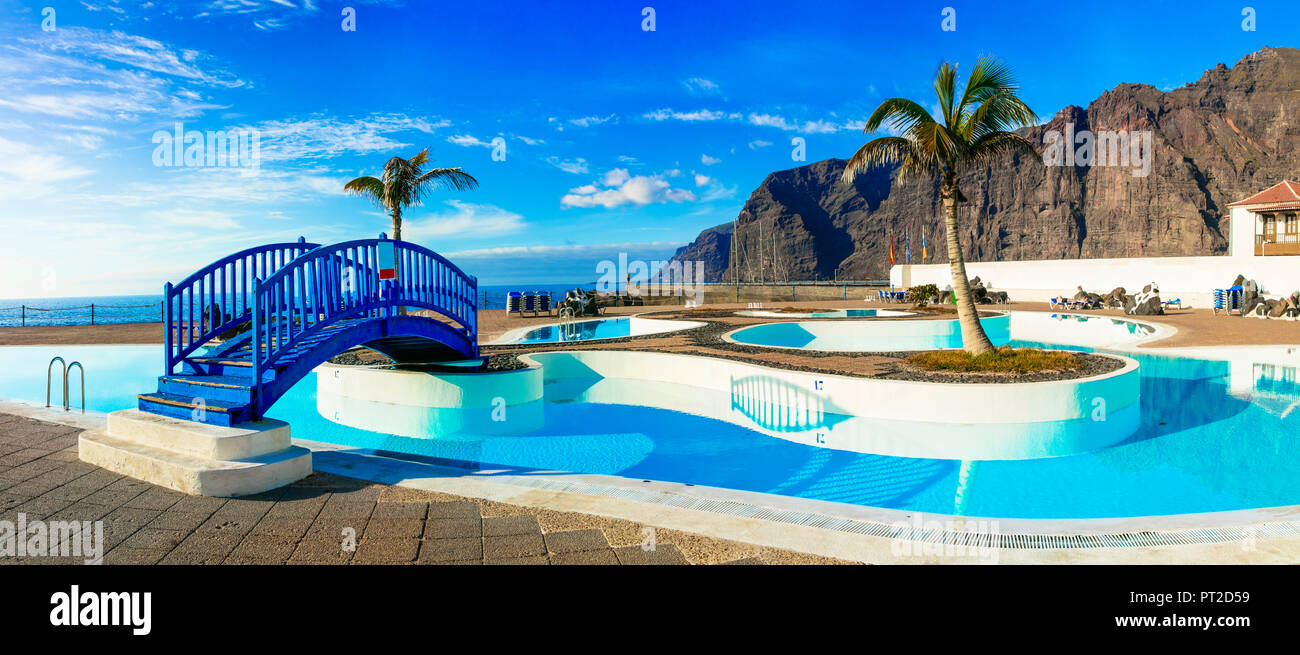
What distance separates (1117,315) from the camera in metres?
23.7

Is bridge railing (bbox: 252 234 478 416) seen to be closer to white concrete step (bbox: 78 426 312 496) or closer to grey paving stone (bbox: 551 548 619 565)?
white concrete step (bbox: 78 426 312 496)

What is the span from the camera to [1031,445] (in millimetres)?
8609

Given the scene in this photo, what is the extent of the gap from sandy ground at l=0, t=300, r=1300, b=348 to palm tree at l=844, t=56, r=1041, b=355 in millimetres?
6930

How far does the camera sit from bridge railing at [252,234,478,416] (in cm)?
722

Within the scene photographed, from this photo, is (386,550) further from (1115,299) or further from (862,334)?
(1115,299)

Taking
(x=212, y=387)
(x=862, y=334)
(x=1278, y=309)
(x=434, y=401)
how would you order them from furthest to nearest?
(x=1278, y=309)
(x=862, y=334)
(x=434, y=401)
(x=212, y=387)

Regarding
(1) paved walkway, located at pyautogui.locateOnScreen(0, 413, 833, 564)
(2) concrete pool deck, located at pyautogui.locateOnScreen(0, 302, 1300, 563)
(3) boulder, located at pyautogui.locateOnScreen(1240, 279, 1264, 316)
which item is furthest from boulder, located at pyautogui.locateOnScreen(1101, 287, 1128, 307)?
(1) paved walkway, located at pyautogui.locateOnScreen(0, 413, 833, 564)

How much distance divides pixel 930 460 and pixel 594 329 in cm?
1897

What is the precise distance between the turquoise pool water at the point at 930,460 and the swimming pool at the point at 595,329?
28.5 feet

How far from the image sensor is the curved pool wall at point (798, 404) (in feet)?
29.2

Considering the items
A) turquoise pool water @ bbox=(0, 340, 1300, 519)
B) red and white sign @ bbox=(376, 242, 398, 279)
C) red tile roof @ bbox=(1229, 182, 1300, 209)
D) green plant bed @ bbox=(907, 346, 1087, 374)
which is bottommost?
turquoise pool water @ bbox=(0, 340, 1300, 519)

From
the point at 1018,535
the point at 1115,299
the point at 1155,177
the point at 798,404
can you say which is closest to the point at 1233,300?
the point at 1115,299

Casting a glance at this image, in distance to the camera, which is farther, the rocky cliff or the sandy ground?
the rocky cliff
